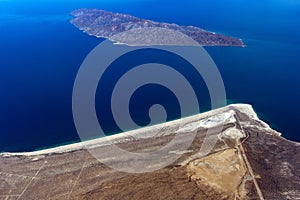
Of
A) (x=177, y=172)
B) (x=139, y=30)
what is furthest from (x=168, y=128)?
(x=139, y=30)

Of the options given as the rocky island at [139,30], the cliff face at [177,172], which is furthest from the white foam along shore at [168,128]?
the rocky island at [139,30]

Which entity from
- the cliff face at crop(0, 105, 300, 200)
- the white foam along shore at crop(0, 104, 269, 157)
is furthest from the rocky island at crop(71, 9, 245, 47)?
the cliff face at crop(0, 105, 300, 200)

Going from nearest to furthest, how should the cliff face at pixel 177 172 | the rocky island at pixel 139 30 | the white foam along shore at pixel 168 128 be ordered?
1. the cliff face at pixel 177 172
2. the white foam along shore at pixel 168 128
3. the rocky island at pixel 139 30

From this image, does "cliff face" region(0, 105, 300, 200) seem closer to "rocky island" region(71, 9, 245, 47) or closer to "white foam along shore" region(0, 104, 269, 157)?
"white foam along shore" region(0, 104, 269, 157)

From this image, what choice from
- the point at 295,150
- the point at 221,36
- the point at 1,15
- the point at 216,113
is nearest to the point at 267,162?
the point at 295,150

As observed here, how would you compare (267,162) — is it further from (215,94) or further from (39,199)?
(39,199)

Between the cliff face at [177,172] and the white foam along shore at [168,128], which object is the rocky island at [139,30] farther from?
the cliff face at [177,172]
